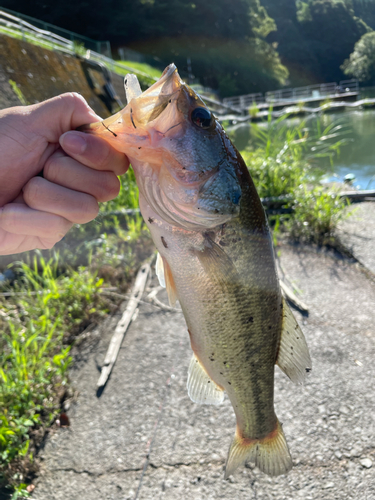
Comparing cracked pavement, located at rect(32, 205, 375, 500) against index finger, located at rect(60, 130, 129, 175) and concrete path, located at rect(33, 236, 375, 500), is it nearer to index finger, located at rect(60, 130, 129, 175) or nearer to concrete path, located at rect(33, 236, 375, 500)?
concrete path, located at rect(33, 236, 375, 500)

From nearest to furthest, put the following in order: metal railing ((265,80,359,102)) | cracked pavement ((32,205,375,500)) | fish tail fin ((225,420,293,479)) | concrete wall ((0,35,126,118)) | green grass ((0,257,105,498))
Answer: fish tail fin ((225,420,293,479))
cracked pavement ((32,205,375,500))
green grass ((0,257,105,498))
concrete wall ((0,35,126,118))
metal railing ((265,80,359,102))

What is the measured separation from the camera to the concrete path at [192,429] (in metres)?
2.06

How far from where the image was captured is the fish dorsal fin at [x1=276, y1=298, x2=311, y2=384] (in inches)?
60.1

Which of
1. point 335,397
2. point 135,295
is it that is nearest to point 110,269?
point 135,295

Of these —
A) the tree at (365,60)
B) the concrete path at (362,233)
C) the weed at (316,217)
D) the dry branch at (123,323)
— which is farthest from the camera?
the tree at (365,60)

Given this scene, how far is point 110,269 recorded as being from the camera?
13.5ft

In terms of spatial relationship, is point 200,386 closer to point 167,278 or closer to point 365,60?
point 167,278

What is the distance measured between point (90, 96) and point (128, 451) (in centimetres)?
1283

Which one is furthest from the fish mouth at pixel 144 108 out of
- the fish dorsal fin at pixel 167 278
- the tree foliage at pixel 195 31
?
the tree foliage at pixel 195 31

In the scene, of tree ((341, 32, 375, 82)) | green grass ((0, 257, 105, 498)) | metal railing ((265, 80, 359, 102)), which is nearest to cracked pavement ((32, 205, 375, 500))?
green grass ((0, 257, 105, 498))

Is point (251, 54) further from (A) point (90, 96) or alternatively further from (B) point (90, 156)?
(B) point (90, 156)

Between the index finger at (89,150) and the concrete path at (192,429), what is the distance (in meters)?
2.06

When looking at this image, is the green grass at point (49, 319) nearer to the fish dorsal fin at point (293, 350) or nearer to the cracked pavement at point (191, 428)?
the cracked pavement at point (191, 428)

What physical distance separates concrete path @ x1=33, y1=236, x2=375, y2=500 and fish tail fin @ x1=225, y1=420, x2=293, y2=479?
588 mm
